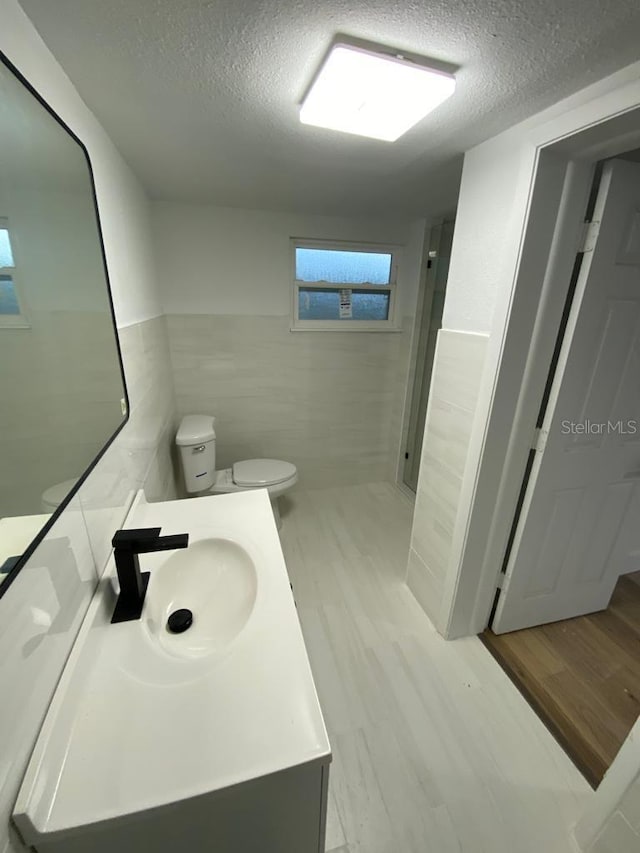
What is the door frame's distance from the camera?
3.19 feet

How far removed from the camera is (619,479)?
1.50m

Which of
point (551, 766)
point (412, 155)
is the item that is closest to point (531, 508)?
point (551, 766)

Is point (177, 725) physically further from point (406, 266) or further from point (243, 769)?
point (406, 266)

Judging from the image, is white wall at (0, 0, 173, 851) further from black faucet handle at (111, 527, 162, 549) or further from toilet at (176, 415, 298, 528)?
toilet at (176, 415, 298, 528)

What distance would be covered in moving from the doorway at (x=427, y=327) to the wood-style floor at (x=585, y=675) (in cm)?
136

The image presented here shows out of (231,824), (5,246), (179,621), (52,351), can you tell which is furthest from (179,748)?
(5,246)

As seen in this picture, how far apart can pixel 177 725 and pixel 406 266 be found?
2.77 meters

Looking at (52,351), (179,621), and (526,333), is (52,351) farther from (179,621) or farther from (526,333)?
(526,333)

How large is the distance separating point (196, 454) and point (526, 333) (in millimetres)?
1745

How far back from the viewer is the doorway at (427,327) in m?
2.31

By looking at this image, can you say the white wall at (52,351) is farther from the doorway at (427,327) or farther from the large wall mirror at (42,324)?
the doorway at (427,327)

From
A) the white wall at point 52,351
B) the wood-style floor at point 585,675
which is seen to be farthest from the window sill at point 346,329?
the wood-style floor at point 585,675

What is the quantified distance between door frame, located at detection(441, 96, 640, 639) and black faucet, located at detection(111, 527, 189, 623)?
1.14 meters

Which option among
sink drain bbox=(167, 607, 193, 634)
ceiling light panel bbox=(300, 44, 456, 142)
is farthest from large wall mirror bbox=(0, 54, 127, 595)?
ceiling light panel bbox=(300, 44, 456, 142)
